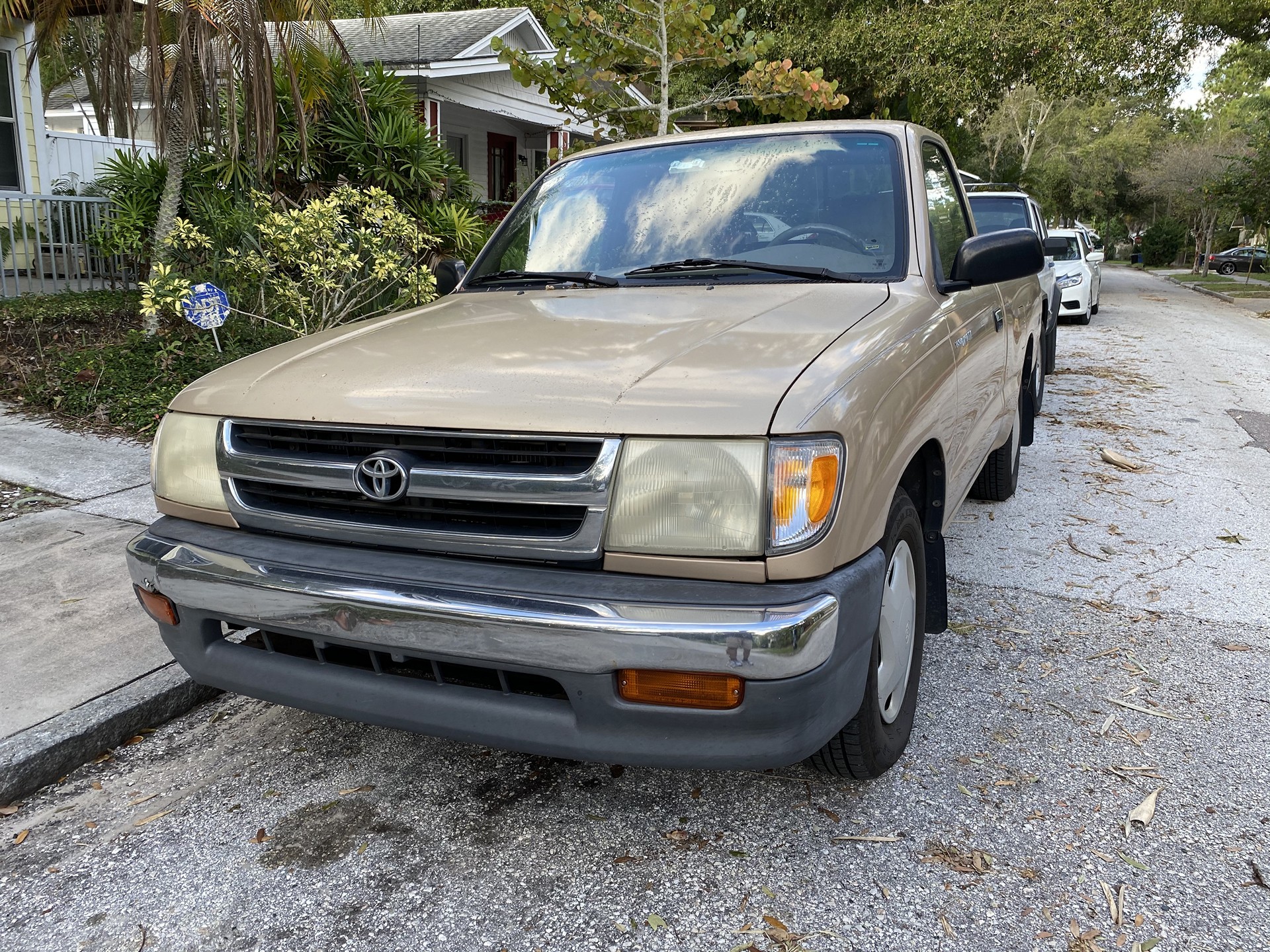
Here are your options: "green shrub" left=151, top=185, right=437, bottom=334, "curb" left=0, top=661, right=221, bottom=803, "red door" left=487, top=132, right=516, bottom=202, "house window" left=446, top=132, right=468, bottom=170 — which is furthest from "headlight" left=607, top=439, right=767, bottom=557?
"red door" left=487, top=132, right=516, bottom=202

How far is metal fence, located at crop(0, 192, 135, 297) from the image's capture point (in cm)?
1017

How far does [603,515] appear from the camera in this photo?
2.17 m

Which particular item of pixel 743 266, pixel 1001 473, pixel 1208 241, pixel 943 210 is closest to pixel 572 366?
pixel 743 266

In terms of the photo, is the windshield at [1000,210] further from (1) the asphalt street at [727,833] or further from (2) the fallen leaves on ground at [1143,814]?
(2) the fallen leaves on ground at [1143,814]

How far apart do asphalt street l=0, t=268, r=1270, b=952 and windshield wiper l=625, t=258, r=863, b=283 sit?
147 cm

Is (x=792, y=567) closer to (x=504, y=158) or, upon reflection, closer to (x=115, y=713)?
(x=115, y=713)

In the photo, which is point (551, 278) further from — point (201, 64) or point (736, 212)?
point (201, 64)

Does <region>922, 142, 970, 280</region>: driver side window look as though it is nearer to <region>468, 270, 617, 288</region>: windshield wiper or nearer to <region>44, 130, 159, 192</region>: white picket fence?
<region>468, 270, 617, 288</region>: windshield wiper

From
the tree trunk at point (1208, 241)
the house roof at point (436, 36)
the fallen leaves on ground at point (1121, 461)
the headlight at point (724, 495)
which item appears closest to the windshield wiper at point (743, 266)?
the headlight at point (724, 495)

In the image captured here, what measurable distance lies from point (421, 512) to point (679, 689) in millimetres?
752

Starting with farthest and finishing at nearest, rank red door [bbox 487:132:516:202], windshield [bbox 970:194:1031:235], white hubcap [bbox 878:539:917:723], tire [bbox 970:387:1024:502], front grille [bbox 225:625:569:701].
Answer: red door [bbox 487:132:516:202]
windshield [bbox 970:194:1031:235]
tire [bbox 970:387:1024:502]
white hubcap [bbox 878:539:917:723]
front grille [bbox 225:625:569:701]

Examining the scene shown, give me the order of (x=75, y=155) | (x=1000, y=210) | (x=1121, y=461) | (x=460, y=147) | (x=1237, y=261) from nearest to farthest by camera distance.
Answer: (x=1121, y=461), (x=1000, y=210), (x=75, y=155), (x=460, y=147), (x=1237, y=261)

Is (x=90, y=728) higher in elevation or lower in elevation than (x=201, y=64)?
lower

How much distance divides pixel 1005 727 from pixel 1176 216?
59703 millimetres
